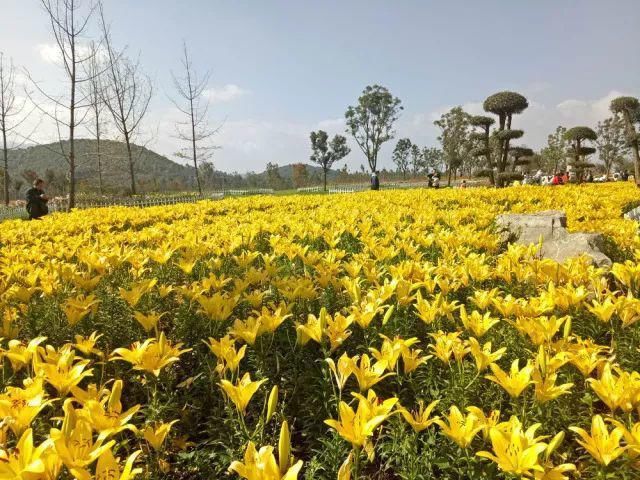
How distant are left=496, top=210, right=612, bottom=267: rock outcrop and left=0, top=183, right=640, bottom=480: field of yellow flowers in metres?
0.45

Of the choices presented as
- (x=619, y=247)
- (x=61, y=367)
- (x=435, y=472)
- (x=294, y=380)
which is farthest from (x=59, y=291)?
(x=619, y=247)

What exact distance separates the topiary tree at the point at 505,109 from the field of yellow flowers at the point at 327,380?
21.2 meters

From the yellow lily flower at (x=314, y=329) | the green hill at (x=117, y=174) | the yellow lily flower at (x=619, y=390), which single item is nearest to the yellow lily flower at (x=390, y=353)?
the yellow lily flower at (x=314, y=329)

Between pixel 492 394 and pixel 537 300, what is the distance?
64cm

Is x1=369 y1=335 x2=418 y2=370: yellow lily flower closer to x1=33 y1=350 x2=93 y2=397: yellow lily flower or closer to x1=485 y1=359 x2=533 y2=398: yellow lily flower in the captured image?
x1=485 y1=359 x2=533 y2=398: yellow lily flower

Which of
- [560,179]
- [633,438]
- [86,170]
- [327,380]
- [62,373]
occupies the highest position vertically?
[86,170]

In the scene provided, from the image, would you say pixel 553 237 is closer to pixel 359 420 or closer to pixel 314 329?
pixel 314 329

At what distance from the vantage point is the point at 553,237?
174 inches

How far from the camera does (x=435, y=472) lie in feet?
5.36

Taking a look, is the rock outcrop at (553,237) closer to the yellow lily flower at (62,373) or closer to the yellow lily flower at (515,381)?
the yellow lily flower at (515,381)

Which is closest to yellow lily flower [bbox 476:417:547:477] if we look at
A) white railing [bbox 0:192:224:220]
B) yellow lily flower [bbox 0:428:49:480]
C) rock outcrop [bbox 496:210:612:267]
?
yellow lily flower [bbox 0:428:49:480]

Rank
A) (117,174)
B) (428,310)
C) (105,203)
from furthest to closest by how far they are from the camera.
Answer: (117,174), (105,203), (428,310)

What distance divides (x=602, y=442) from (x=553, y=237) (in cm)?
361

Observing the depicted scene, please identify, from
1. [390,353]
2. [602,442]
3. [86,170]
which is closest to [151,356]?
[390,353]
